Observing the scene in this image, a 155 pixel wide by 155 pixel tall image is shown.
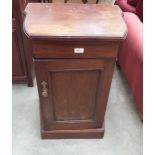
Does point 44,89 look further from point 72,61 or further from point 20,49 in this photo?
point 20,49

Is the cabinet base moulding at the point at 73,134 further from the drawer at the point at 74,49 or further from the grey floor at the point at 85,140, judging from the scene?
the drawer at the point at 74,49

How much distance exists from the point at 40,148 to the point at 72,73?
23.6 inches

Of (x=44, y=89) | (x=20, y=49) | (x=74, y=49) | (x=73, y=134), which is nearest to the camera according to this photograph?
(x=74, y=49)

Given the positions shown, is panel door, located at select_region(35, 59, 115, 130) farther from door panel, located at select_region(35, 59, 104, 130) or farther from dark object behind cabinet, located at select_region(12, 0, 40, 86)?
dark object behind cabinet, located at select_region(12, 0, 40, 86)

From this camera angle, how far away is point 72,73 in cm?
103

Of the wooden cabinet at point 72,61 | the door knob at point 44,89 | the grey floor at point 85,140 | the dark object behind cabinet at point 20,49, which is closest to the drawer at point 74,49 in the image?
the wooden cabinet at point 72,61

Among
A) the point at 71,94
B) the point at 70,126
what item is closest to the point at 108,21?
the point at 71,94

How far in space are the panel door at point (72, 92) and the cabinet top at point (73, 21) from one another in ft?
0.47

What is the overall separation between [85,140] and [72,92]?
0.43 m

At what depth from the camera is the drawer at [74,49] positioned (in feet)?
2.96

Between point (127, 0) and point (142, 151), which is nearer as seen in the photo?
point (142, 151)

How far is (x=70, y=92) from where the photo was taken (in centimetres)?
112

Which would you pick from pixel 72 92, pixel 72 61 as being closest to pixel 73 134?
pixel 72 92
